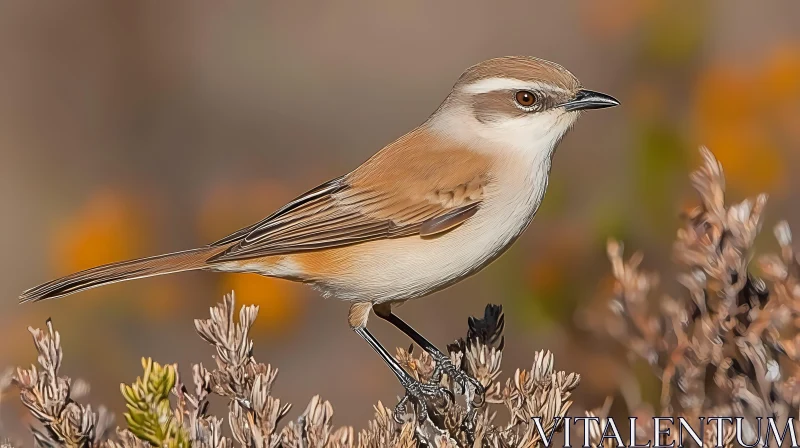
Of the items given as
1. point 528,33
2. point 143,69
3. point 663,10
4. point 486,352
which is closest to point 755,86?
point 663,10

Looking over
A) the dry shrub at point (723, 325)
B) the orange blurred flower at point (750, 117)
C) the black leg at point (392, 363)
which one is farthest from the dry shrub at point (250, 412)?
the orange blurred flower at point (750, 117)

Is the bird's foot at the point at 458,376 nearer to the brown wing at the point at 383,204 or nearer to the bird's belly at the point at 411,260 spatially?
the bird's belly at the point at 411,260

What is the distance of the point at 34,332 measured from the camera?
2561 millimetres

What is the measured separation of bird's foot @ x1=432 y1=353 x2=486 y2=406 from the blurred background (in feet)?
1.92

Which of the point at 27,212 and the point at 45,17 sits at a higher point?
the point at 45,17

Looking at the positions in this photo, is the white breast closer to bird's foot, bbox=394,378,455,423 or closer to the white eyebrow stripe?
the white eyebrow stripe

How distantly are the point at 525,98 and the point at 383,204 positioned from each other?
26.0 inches

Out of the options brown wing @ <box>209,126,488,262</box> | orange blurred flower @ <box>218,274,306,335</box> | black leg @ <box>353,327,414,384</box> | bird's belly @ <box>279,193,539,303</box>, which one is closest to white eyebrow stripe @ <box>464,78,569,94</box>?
brown wing @ <box>209,126,488,262</box>

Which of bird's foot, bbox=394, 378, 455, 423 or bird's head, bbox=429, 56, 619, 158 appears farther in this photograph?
bird's head, bbox=429, 56, 619, 158

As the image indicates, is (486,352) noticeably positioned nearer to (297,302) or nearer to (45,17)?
(297,302)

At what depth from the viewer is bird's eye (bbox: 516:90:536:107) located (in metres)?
3.80

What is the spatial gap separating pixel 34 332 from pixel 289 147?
4559 mm

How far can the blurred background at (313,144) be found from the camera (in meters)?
4.09

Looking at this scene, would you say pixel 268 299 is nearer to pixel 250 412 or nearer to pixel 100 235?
pixel 100 235
